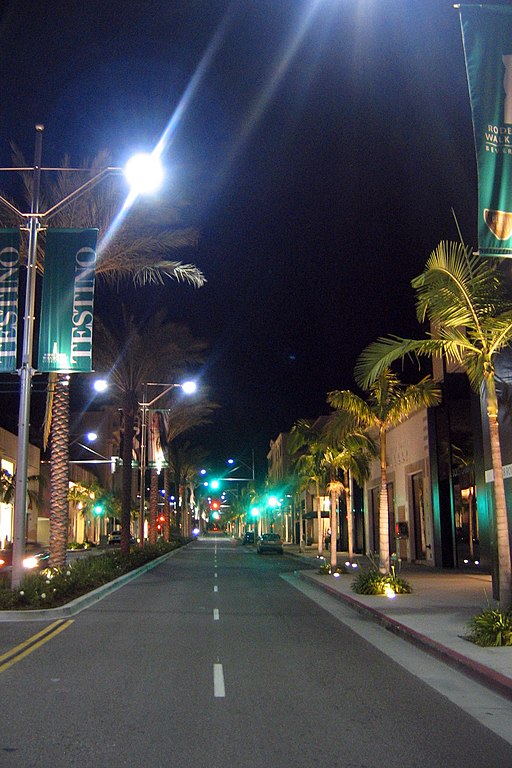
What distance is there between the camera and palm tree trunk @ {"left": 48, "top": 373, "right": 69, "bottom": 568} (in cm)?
2148

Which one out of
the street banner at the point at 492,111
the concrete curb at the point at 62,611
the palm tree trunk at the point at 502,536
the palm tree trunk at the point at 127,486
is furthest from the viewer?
the palm tree trunk at the point at 127,486

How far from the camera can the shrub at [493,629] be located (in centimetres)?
1166

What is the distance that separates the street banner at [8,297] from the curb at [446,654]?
9.49 metres

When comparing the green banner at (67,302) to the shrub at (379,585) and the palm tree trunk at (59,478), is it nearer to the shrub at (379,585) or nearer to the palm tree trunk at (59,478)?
the palm tree trunk at (59,478)

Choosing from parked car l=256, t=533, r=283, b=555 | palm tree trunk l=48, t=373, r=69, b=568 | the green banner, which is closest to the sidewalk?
palm tree trunk l=48, t=373, r=69, b=568

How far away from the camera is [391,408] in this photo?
70.6 ft

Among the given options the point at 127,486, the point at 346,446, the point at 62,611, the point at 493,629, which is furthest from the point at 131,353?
the point at 493,629

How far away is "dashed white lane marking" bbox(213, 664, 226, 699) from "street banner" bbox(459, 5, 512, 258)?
6.45 metres

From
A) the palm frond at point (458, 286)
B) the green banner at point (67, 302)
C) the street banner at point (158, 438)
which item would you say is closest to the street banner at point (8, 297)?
the green banner at point (67, 302)

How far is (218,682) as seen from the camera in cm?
966

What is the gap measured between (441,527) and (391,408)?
14.2 metres

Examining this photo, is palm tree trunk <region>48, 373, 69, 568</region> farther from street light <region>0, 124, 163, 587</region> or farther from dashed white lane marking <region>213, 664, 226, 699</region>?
dashed white lane marking <region>213, 664, 226, 699</region>

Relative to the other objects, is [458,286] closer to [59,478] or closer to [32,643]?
[32,643]

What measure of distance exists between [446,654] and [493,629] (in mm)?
954
